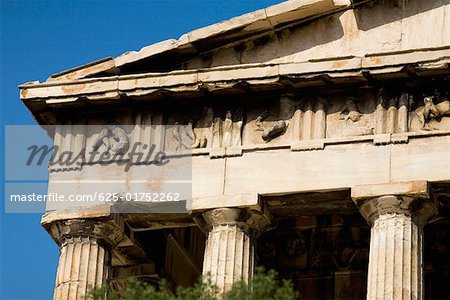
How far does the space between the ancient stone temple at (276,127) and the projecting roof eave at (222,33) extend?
0.07 feet

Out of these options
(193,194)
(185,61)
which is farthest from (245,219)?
(185,61)

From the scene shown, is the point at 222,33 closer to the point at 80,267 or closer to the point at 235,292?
the point at 80,267

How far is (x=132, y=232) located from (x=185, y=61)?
8.81 ft

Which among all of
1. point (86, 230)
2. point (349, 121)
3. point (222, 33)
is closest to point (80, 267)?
point (86, 230)

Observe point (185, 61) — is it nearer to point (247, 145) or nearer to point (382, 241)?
point (247, 145)

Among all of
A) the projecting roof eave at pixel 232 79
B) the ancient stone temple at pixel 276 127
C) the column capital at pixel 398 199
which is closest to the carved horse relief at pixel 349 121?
the ancient stone temple at pixel 276 127

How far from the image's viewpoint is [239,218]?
92.3 ft

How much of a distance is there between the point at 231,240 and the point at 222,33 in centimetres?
310

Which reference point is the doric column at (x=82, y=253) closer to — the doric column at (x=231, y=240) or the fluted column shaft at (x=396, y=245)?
the doric column at (x=231, y=240)

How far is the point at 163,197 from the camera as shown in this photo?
2864 cm

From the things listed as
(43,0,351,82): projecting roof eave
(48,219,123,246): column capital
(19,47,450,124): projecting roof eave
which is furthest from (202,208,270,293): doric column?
(43,0,351,82): projecting roof eave

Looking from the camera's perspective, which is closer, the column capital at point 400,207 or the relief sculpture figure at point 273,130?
the column capital at point 400,207

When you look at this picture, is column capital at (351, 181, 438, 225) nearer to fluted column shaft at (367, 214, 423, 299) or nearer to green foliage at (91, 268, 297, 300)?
fluted column shaft at (367, 214, 423, 299)

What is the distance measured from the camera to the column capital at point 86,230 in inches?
1139
